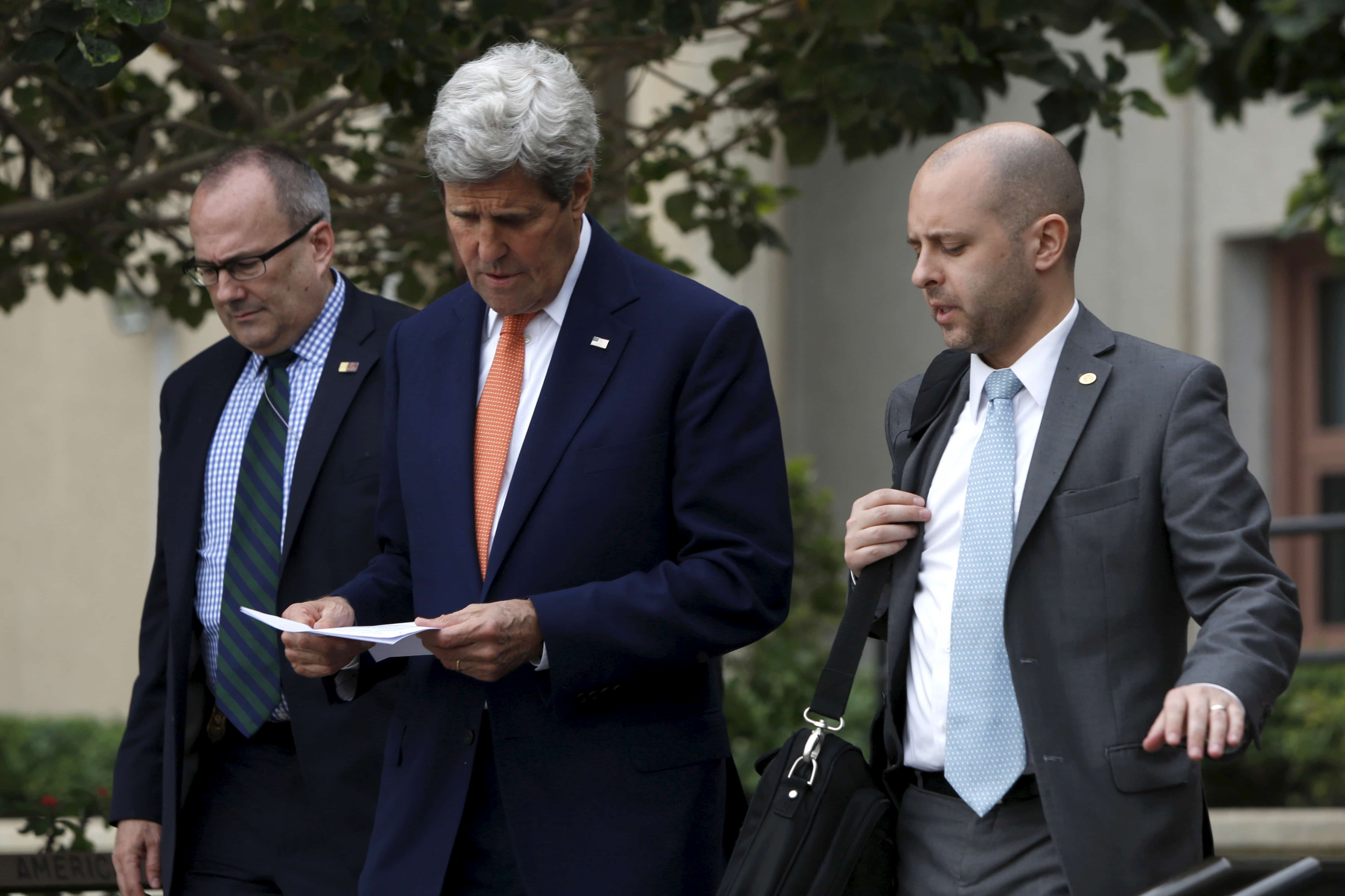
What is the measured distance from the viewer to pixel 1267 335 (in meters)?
11.2

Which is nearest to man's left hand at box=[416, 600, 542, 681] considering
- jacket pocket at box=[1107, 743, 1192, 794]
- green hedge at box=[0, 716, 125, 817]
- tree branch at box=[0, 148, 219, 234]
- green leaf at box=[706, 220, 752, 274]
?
jacket pocket at box=[1107, 743, 1192, 794]

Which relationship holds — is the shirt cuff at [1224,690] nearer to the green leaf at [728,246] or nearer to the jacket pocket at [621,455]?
the jacket pocket at [621,455]

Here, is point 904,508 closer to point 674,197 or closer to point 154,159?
point 674,197

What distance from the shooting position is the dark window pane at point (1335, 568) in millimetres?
10906

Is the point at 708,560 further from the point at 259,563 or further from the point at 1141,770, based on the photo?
the point at 259,563

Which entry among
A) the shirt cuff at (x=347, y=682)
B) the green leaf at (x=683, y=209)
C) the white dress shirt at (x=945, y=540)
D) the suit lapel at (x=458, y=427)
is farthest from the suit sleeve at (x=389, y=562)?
the green leaf at (x=683, y=209)

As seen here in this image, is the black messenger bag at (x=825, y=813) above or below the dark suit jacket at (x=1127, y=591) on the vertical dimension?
below

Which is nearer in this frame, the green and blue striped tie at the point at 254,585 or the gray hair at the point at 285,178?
the green and blue striped tie at the point at 254,585

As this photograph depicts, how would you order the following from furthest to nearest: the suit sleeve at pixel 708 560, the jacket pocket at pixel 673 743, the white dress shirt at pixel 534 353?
the white dress shirt at pixel 534 353 → the jacket pocket at pixel 673 743 → the suit sleeve at pixel 708 560

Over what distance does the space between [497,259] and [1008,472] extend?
0.96 metres

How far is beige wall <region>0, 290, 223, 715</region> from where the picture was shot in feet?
45.6

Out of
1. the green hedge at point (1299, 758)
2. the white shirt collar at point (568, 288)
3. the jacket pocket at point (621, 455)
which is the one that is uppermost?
the white shirt collar at point (568, 288)

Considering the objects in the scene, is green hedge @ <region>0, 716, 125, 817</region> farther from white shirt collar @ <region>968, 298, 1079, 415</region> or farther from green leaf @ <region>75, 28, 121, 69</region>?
white shirt collar @ <region>968, 298, 1079, 415</region>

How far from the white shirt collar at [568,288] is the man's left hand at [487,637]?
1.90 feet
